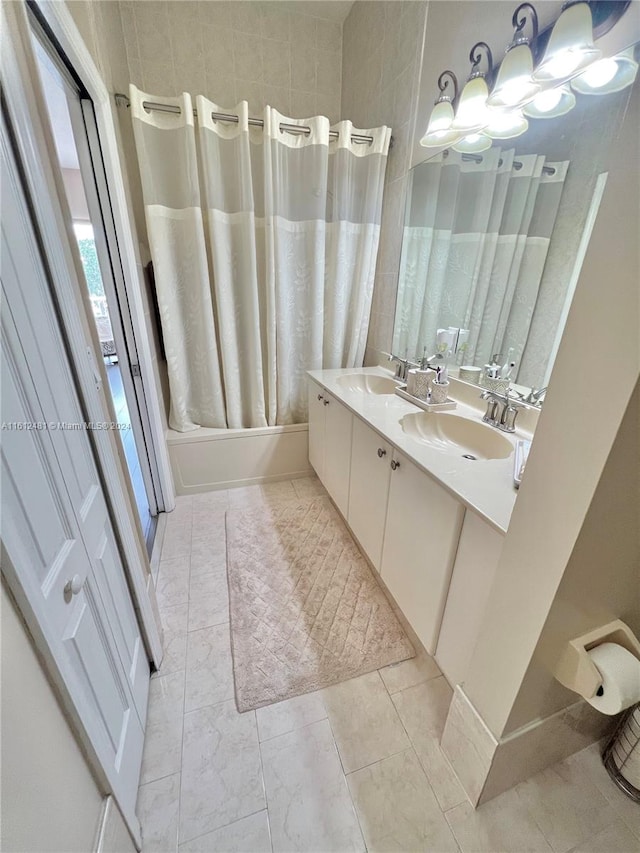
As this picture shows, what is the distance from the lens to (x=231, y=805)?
0.94 m

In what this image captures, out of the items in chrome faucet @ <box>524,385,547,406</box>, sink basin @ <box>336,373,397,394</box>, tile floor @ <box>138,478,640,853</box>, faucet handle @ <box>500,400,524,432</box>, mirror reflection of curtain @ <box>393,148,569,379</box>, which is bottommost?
tile floor @ <box>138,478,640,853</box>

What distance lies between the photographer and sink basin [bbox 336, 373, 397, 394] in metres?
2.02

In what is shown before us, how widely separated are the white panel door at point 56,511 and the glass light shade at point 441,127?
1594 mm

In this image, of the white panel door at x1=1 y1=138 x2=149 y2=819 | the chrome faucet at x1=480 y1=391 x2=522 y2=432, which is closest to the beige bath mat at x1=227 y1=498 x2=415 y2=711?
the white panel door at x1=1 y1=138 x2=149 y2=819

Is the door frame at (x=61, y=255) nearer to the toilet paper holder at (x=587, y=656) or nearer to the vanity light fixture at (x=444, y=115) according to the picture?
the toilet paper holder at (x=587, y=656)

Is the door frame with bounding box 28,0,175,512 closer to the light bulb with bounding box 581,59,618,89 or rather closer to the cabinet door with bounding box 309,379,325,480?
the cabinet door with bounding box 309,379,325,480

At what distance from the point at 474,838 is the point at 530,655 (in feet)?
2.03

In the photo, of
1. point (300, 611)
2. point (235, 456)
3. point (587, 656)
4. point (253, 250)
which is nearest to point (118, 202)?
point (253, 250)

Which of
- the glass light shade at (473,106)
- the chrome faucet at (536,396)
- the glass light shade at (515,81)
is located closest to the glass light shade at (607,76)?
the glass light shade at (515,81)

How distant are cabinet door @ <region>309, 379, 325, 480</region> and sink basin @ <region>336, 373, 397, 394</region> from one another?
17cm

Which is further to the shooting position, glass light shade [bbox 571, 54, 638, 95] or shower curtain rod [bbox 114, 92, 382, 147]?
shower curtain rod [bbox 114, 92, 382, 147]

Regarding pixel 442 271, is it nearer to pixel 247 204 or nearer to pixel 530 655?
pixel 247 204

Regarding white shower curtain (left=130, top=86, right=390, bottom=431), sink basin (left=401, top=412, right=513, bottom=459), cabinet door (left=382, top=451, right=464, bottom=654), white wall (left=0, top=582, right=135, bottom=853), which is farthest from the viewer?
white shower curtain (left=130, top=86, right=390, bottom=431)

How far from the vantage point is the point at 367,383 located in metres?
2.13
